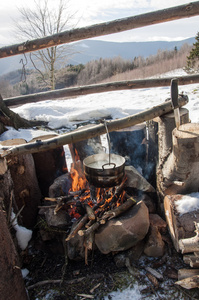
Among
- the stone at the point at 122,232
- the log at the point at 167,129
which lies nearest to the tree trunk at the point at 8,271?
the stone at the point at 122,232

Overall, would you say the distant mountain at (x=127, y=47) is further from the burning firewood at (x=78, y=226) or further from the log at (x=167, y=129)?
the burning firewood at (x=78, y=226)

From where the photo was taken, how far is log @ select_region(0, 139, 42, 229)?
3.17m

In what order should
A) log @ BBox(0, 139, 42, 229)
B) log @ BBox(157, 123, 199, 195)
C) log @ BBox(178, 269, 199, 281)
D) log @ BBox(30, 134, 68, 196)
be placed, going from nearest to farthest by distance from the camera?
log @ BBox(178, 269, 199, 281) < log @ BBox(157, 123, 199, 195) < log @ BBox(0, 139, 42, 229) < log @ BBox(30, 134, 68, 196)

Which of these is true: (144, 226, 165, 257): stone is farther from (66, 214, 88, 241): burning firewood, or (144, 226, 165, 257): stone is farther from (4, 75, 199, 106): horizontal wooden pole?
(4, 75, 199, 106): horizontal wooden pole

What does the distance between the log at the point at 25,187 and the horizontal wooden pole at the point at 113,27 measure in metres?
1.41

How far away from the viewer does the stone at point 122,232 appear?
252cm

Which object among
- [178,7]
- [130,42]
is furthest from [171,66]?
[130,42]

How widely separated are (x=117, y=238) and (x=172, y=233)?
26.2 inches

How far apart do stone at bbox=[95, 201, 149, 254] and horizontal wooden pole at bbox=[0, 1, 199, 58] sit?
220 centimetres

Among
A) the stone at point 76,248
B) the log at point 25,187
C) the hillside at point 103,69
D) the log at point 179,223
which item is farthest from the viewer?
the hillside at point 103,69

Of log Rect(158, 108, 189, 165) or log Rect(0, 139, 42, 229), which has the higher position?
log Rect(158, 108, 189, 165)

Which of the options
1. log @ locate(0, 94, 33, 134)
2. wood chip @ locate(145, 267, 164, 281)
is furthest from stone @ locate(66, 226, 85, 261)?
log @ locate(0, 94, 33, 134)

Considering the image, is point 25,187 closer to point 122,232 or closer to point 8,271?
point 8,271

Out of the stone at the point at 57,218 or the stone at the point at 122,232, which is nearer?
the stone at the point at 122,232
